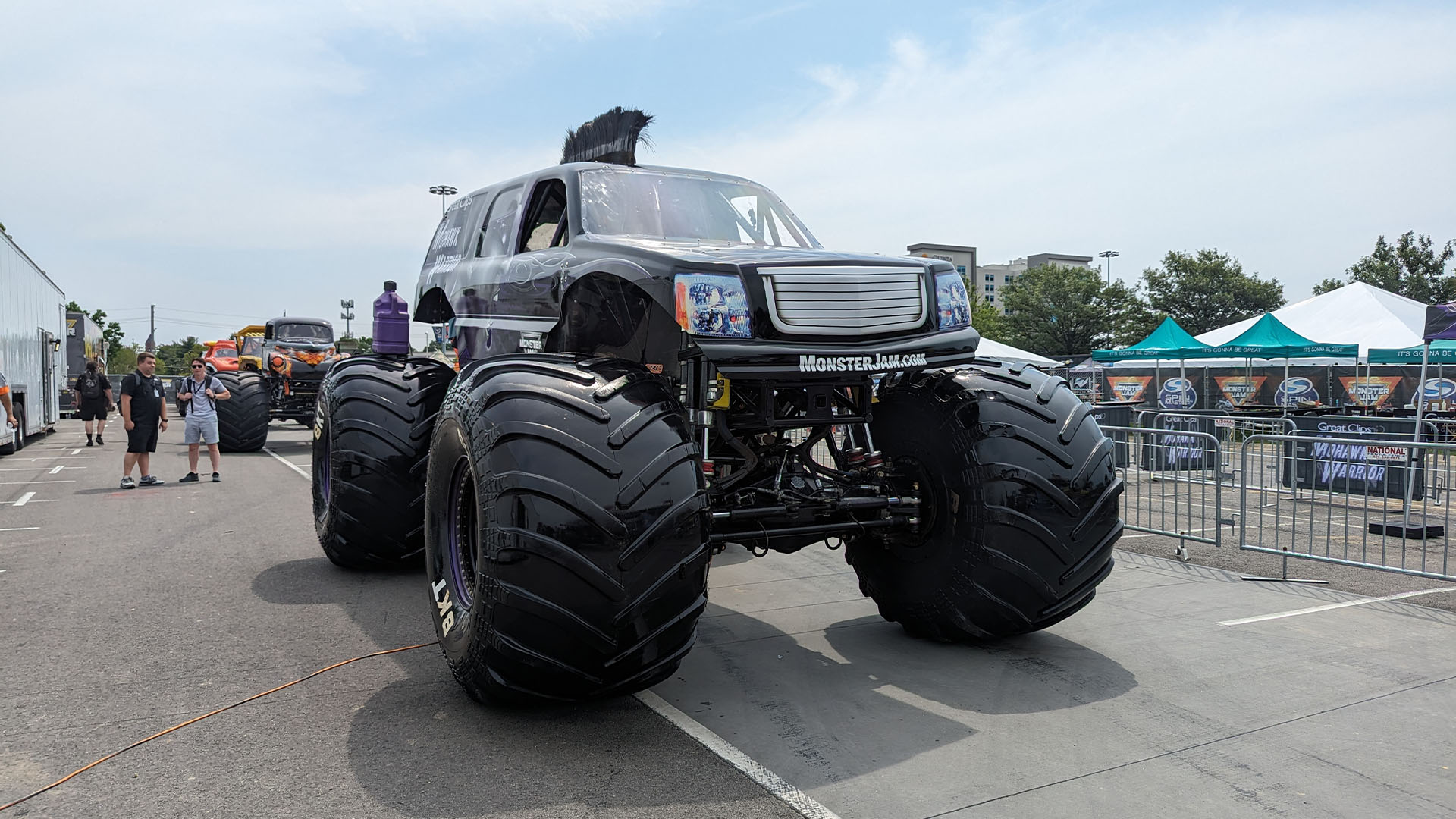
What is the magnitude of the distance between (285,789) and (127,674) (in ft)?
6.09

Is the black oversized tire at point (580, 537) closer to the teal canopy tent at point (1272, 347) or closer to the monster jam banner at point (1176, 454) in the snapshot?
the monster jam banner at point (1176, 454)

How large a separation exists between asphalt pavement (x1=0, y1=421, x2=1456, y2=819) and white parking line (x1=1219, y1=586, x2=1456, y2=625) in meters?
0.03

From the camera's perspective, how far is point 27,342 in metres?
19.0

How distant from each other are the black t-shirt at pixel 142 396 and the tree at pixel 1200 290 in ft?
235

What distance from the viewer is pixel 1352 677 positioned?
4.71 metres

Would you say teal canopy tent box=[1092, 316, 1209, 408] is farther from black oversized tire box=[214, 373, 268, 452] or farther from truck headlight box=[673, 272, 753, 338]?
truck headlight box=[673, 272, 753, 338]

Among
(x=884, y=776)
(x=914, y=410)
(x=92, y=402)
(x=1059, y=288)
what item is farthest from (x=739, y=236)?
(x=1059, y=288)

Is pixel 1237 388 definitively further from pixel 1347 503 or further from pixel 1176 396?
pixel 1347 503

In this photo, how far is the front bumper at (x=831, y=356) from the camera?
415 cm

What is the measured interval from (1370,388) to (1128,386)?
768cm

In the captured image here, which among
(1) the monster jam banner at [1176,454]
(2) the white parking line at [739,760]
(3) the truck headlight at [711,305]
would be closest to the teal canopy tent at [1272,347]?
(1) the monster jam banner at [1176,454]

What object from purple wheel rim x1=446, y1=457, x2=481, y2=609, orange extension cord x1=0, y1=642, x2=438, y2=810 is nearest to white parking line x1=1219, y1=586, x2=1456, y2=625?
purple wheel rim x1=446, y1=457, x2=481, y2=609

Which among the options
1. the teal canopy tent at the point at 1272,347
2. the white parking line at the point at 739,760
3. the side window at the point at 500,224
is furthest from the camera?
the teal canopy tent at the point at 1272,347

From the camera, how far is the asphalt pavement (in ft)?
11.0
